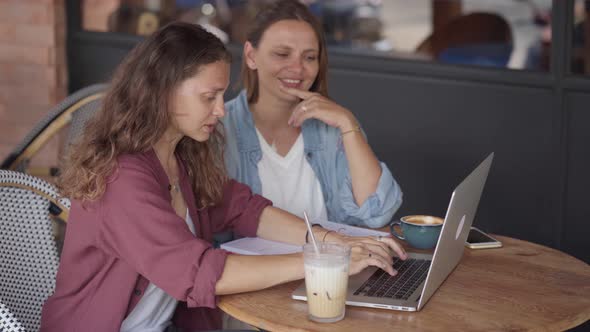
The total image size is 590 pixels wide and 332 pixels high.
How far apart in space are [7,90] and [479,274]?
2.86m

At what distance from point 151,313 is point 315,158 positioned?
0.75m

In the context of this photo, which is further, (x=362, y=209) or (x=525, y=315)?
(x=362, y=209)

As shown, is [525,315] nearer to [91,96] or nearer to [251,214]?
[251,214]

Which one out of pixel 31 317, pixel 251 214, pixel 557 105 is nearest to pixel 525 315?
pixel 251 214

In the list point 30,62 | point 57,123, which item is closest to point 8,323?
point 57,123

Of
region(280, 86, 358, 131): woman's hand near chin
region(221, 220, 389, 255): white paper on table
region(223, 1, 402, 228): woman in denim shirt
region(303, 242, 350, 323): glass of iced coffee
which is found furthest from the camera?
region(223, 1, 402, 228): woman in denim shirt

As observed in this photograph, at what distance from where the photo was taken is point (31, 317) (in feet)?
7.54

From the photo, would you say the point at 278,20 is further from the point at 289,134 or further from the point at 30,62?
the point at 30,62

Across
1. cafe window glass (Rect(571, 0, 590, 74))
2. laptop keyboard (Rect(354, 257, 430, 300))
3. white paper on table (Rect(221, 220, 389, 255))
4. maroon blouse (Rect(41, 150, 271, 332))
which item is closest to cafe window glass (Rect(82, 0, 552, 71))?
cafe window glass (Rect(571, 0, 590, 74))

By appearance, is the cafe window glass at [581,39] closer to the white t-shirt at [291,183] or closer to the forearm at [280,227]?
the white t-shirt at [291,183]

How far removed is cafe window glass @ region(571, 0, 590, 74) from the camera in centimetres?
342

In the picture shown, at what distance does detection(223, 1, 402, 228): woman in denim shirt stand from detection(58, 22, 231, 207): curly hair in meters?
0.57

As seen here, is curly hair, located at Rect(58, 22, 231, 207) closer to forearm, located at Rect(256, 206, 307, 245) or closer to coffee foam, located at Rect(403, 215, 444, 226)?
forearm, located at Rect(256, 206, 307, 245)

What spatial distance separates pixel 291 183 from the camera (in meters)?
2.69
